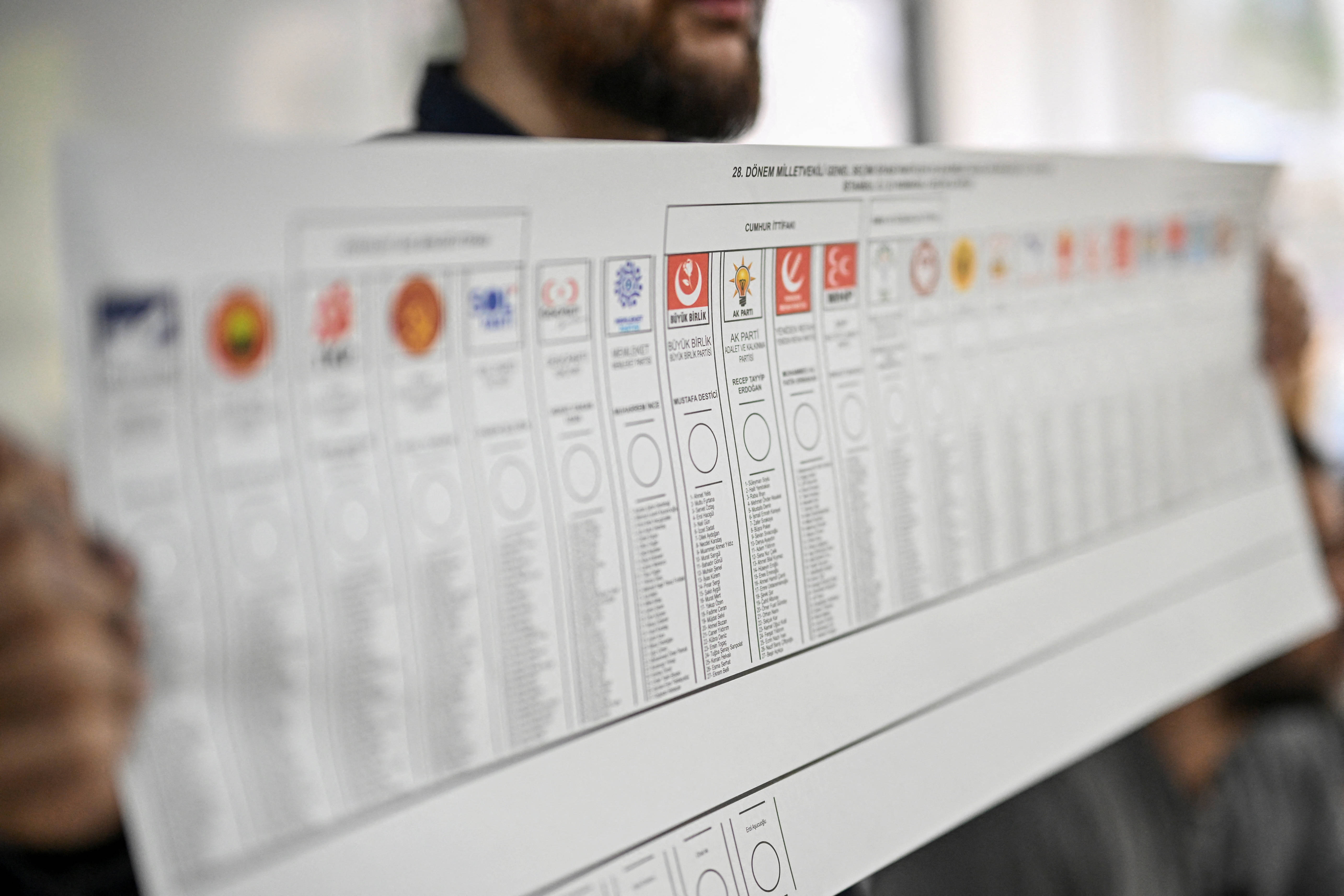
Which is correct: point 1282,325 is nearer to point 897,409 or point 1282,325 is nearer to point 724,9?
point 897,409

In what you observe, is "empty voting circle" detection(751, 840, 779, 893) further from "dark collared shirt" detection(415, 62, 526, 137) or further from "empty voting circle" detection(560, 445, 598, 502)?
"dark collared shirt" detection(415, 62, 526, 137)

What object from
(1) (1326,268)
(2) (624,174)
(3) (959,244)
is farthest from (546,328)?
(1) (1326,268)

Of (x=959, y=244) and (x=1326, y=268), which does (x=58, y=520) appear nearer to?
(x=959, y=244)

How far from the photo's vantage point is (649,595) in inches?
24.5

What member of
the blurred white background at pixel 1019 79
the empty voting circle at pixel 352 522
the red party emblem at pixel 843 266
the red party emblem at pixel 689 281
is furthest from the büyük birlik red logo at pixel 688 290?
the blurred white background at pixel 1019 79

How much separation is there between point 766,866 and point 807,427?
0.26 meters

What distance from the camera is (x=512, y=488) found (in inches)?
22.4

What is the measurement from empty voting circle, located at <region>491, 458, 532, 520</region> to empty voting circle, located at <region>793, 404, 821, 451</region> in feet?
0.63

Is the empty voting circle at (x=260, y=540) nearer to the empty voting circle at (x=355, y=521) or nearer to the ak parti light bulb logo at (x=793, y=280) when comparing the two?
the empty voting circle at (x=355, y=521)

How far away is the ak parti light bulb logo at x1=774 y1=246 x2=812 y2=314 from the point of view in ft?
2.23

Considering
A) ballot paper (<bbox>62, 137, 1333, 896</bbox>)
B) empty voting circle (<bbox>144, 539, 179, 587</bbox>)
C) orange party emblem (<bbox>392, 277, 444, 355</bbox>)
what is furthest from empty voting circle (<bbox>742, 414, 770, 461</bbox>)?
empty voting circle (<bbox>144, 539, 179, 587</bbox>)

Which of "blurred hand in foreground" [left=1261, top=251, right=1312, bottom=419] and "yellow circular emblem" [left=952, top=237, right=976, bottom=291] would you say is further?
"blurred hand in foreground" [left=1261, top=251, right=1312, bottom=419]

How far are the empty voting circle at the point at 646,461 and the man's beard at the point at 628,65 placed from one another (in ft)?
0.82

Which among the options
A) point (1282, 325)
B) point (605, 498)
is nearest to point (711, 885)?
point (605, 498)
